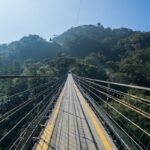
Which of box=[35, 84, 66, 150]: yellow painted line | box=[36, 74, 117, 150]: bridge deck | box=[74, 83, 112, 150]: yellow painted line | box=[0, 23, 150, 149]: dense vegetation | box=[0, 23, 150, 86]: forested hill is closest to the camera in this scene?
box=[35, 84, 66, 150]: yellow painted line

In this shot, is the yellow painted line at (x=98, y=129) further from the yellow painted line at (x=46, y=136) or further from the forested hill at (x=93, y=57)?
the forested hill at (x=93, y=57)

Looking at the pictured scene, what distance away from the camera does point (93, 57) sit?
74.7 m

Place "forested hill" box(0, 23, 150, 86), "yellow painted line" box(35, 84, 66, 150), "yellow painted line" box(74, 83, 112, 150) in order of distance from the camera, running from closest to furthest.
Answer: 1. "yellow painted line" box(35, 84, 66, 150)
2. "yellow painted line" box(74, 83, 112, 150)
3. "forested hill" box(0, 23, 150, 86)

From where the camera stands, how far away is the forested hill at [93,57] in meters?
48.1

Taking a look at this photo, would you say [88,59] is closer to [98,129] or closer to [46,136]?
[98,129]

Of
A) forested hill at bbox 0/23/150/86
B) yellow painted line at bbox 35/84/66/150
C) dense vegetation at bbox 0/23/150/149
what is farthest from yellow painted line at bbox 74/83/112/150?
forested hill at bbox 0/23/150/86

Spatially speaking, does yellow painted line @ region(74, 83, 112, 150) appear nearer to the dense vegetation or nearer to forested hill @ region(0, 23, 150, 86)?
the dense vegetation

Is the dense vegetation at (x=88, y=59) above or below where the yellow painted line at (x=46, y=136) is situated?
above

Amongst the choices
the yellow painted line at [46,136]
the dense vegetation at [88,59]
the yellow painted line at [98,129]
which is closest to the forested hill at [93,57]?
the dense vegetation at [88,59]

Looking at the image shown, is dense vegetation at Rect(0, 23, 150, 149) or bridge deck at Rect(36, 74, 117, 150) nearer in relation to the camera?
bridge deck at Rect(36, 74, 117, 150)

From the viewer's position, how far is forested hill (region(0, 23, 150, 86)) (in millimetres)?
48125

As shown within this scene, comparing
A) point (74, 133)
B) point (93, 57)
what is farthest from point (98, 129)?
point (93, 57)

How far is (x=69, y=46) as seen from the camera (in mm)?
107188

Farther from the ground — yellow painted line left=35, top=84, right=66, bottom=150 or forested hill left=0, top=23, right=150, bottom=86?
forested hill left=0, top=23, right=150, bottom=86
